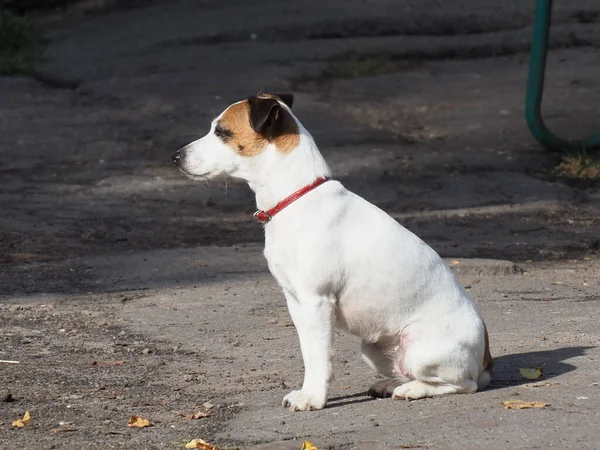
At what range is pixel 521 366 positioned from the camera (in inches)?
227

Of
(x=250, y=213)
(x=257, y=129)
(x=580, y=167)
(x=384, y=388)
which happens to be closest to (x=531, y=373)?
(x=384, y=388)

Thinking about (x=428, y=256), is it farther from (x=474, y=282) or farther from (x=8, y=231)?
(x=8, y=231)

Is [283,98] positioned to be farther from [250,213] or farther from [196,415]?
[250,213]

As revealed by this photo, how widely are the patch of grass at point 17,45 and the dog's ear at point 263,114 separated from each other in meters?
12.7

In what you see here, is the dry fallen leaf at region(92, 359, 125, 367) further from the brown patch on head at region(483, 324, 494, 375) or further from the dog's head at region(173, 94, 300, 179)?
the brown patch on head at region(483, 324, 494, 375)

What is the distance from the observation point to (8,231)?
10.4 meters

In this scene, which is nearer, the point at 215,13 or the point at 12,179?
the point at 12,179

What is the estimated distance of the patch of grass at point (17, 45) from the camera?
17.4m

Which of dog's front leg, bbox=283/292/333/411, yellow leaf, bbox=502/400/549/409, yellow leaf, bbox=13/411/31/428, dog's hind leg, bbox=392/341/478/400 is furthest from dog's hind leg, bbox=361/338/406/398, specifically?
yellow leaf, bbox=13/411/31/428

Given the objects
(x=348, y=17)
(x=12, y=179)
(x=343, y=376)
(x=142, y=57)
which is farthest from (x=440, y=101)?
(x=343, y=376)

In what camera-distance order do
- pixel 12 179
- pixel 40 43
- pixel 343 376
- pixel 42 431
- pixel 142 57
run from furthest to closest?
pixel 40 43
pixel 142 57
pixel 12 179
pixel 343 376
pixel 42 431

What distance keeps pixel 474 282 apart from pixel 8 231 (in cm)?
447

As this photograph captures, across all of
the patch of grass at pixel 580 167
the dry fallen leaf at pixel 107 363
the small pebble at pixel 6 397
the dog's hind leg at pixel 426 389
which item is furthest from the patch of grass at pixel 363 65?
the dog's hind leg at pixel 426 389

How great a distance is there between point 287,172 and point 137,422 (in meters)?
1.33
